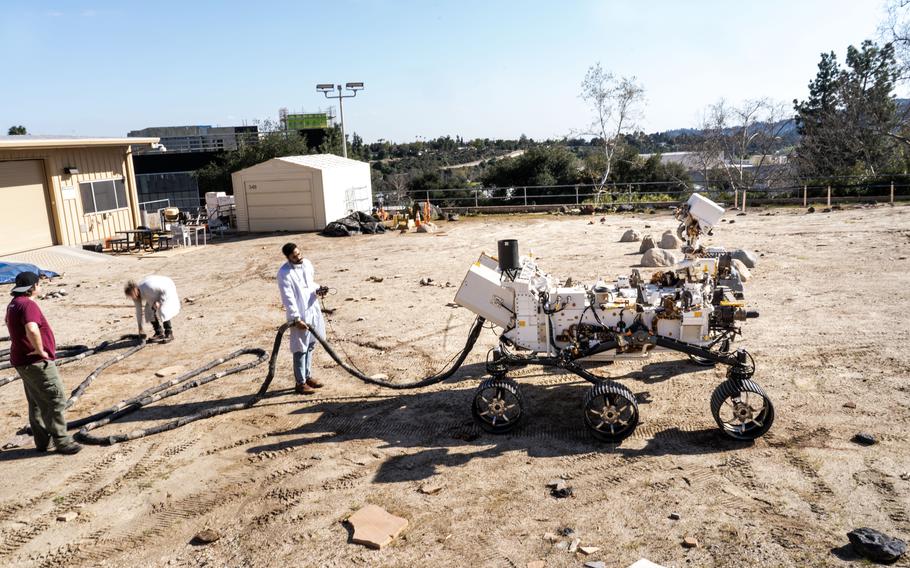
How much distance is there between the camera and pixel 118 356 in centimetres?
1011

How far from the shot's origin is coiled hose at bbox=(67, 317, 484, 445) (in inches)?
291

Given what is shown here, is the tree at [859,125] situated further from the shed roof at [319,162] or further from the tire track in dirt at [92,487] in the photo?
the tire track in dirt at [92,487]

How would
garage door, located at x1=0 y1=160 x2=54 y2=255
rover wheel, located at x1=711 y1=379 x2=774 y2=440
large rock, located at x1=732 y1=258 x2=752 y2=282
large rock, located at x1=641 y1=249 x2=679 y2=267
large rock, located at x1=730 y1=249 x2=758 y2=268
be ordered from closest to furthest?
rover wheel, located at x1=711 y1=379 x2=774 y2=440 → large rock, located at x1=732 y1=258 x2=752 y2=282 → large rock, located at x1=730 y1=249 x2=758 y2=268 → large rock, located at x1=641 y1=249 x2=679 y2=267 → garage door, located at x1=0 y1=160 x2=54 y2=255

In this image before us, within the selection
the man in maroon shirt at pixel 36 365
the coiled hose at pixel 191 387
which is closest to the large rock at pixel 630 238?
the coiled hose at pixel 191 387

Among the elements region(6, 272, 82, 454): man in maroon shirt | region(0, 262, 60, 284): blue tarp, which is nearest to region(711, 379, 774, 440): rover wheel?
region(6, 272, 82, 454): man in maroon shirt

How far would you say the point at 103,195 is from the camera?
22.4 meters

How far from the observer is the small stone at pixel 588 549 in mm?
4887

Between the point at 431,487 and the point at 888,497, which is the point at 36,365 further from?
the point at 888,497

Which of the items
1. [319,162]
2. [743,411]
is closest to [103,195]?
[319,162]

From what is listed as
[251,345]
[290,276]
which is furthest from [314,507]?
[251,345]

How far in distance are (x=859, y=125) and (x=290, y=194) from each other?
3037 centimetres

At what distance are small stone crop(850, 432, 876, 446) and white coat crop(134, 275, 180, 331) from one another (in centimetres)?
951

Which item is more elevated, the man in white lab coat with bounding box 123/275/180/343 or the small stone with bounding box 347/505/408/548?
the man in white lab coat with bounding box 123/275/180/343

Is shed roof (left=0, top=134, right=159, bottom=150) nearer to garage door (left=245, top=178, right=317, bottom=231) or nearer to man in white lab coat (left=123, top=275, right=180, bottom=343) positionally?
garage door (left=245, top=178, right=317, bottom=231)
